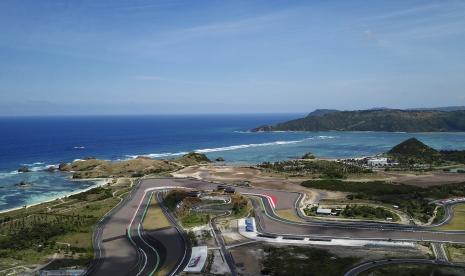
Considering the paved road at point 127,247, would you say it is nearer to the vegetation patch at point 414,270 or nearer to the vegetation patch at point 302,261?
the vegetation patch at point 302,261

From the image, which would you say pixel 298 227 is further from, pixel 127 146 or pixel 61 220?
pixel 127 146

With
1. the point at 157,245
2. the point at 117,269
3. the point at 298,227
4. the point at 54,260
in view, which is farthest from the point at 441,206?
the point at 54,260

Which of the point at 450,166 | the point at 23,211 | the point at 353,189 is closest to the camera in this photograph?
the point at 23,211

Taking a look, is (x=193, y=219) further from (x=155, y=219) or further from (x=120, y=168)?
(x=120, y=168)

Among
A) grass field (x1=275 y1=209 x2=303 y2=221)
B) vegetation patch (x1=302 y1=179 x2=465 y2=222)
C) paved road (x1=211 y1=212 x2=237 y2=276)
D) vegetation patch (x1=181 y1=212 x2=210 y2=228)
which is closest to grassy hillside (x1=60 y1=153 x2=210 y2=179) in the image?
vegetation patch (x1=302 y1=179 x2=465 y2=222)

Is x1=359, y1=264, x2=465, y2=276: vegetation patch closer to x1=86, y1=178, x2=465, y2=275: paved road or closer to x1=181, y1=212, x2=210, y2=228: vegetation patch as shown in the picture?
x1=86, y1=178, x2=465, y2=275: paved road
